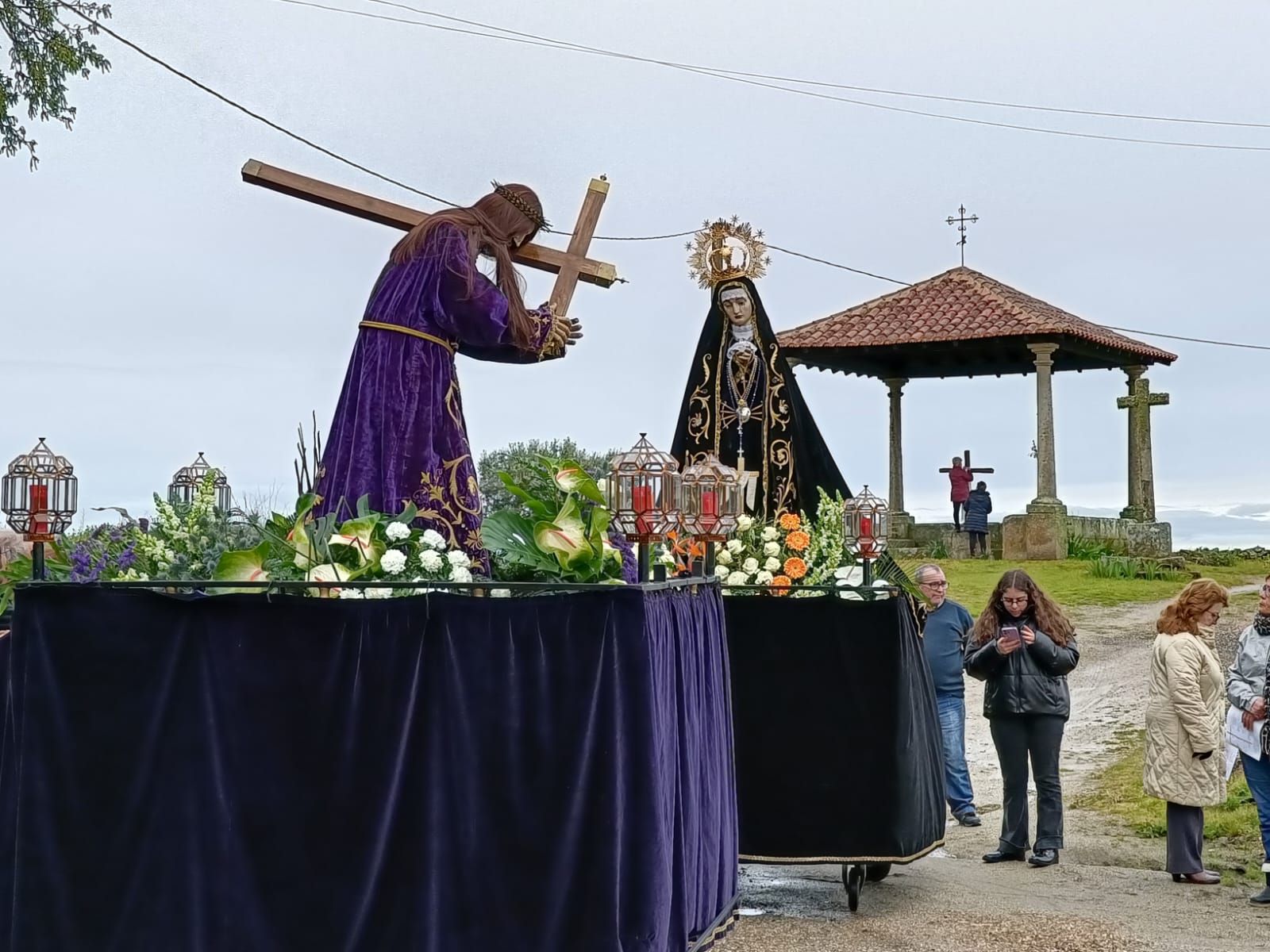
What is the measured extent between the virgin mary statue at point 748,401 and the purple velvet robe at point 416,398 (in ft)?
9.81

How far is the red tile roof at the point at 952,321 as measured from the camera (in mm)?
22453

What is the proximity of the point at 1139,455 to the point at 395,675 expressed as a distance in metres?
22.6

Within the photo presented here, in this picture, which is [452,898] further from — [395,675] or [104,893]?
[104,893]

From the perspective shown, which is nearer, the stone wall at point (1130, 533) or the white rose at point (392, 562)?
the white rose at point (392, 562)

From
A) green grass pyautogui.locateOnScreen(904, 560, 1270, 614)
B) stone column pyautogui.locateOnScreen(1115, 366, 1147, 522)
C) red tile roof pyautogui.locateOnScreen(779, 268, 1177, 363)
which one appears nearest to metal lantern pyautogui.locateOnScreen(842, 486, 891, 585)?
green grass pyautogui.locateOnScreen(904, 560, 1270, 614)

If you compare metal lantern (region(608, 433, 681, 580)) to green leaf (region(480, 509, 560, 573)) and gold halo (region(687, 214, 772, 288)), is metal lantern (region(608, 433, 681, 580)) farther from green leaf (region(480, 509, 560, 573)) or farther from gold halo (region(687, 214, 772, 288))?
gold halo (region(687, 214, 772, 288))

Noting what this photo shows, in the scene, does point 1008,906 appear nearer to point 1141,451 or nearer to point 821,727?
point 821,727

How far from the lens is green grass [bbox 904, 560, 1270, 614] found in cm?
1869

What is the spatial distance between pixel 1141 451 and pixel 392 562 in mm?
22390

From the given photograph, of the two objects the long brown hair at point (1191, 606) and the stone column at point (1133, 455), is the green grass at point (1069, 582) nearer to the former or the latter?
the stone column at point (1133, 455)

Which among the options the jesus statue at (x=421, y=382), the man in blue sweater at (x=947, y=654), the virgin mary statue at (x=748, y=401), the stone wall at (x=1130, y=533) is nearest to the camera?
the jesus statue at (x=421, y=382)

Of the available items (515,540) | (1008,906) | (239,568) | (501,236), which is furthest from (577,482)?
(1008,906)

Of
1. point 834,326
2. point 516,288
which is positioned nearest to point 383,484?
point 516,288

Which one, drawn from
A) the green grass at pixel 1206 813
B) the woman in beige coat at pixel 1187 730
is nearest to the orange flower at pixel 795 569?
the woman in beige coat at pixel 1187 730
